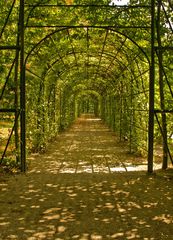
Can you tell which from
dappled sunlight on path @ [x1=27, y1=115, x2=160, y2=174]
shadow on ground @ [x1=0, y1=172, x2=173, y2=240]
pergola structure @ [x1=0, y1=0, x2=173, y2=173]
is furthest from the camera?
dappled sunlight on path @ [x1=27, y1=115, x2=160, y2=174]

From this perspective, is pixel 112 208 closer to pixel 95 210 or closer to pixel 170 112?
pixel 95 210

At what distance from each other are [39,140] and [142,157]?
3.39 m

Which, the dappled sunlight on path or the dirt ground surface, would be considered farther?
the dappled sunlight on path

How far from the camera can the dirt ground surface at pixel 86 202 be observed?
186 inches

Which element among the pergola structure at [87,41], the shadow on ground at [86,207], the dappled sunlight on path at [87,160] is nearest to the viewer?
the shadow on ground at [86,207]

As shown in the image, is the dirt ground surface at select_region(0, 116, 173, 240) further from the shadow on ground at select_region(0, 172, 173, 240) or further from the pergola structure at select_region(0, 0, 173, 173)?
the pergola structure at select_region(0, 0, 173, 173)

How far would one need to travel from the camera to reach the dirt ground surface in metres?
4.73

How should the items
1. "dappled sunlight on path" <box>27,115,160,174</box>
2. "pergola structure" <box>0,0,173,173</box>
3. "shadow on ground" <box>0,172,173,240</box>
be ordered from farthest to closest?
"dappled sunlight on path" <box>27,115,160,174</box> < "pergola structure" <box>0,0,173,173</box> < "shadow on ground" <box>0,172,173,240</box>

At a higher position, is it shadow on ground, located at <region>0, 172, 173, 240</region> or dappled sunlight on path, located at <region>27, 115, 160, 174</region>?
shadow on ground, located at <region>0, 172, 173, 240</region>

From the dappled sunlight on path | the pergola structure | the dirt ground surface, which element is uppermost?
the pergola structure

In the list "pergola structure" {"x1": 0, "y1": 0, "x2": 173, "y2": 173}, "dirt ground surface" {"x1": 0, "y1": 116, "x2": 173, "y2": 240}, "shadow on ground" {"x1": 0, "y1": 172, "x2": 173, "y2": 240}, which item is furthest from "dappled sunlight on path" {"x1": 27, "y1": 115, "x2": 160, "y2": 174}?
"shadow on ground" {"x1": 0, "y1": 172, "x2": 173, "y2": 240}

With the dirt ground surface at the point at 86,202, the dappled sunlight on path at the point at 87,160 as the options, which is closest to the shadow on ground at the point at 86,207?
the dirt ground surface at the point at 86,202

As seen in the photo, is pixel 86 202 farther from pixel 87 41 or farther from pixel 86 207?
pixel 87 41

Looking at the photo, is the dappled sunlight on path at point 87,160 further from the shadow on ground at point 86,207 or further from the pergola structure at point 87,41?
the shadow on ground at point 86,207
